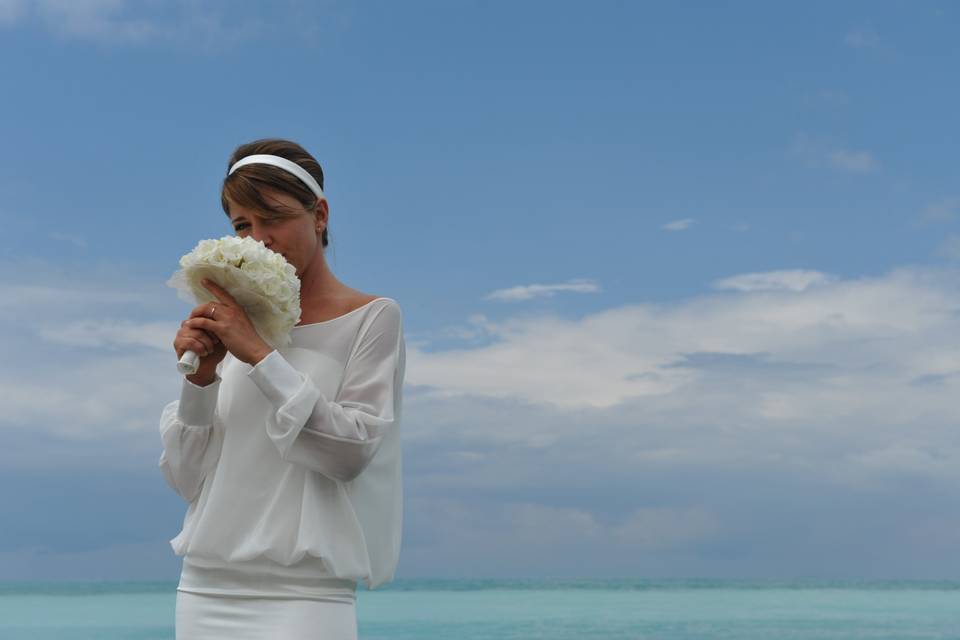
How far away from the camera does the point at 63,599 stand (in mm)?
22500

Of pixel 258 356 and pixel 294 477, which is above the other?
pixel 258 356

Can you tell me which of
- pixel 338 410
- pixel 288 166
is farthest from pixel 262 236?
pixel 338 410

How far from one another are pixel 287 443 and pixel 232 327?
29 cm

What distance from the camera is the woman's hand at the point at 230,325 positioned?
8.30 ft

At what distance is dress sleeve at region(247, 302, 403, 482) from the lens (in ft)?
8.25

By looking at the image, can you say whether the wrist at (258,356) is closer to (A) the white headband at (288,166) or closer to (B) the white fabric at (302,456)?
(B) the white fabric at (302,456)

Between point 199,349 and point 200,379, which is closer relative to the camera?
point 199,349

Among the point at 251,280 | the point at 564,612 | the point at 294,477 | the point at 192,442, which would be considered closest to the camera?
the point at 251,280

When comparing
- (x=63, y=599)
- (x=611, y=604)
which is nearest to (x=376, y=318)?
(x=611, y=604)

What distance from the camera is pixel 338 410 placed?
8.43 ft

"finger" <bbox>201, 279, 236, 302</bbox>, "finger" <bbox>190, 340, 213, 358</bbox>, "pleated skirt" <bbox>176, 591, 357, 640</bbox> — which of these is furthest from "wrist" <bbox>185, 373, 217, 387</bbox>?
"pleated skirt" <bbox>176, 591, 357, 640</bbox>

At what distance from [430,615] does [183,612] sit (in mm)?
15956

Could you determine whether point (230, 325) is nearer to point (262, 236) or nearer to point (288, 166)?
point (262, 236)

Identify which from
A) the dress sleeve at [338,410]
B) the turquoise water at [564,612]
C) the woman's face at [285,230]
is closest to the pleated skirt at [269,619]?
the dress sleeve at [338,410]
